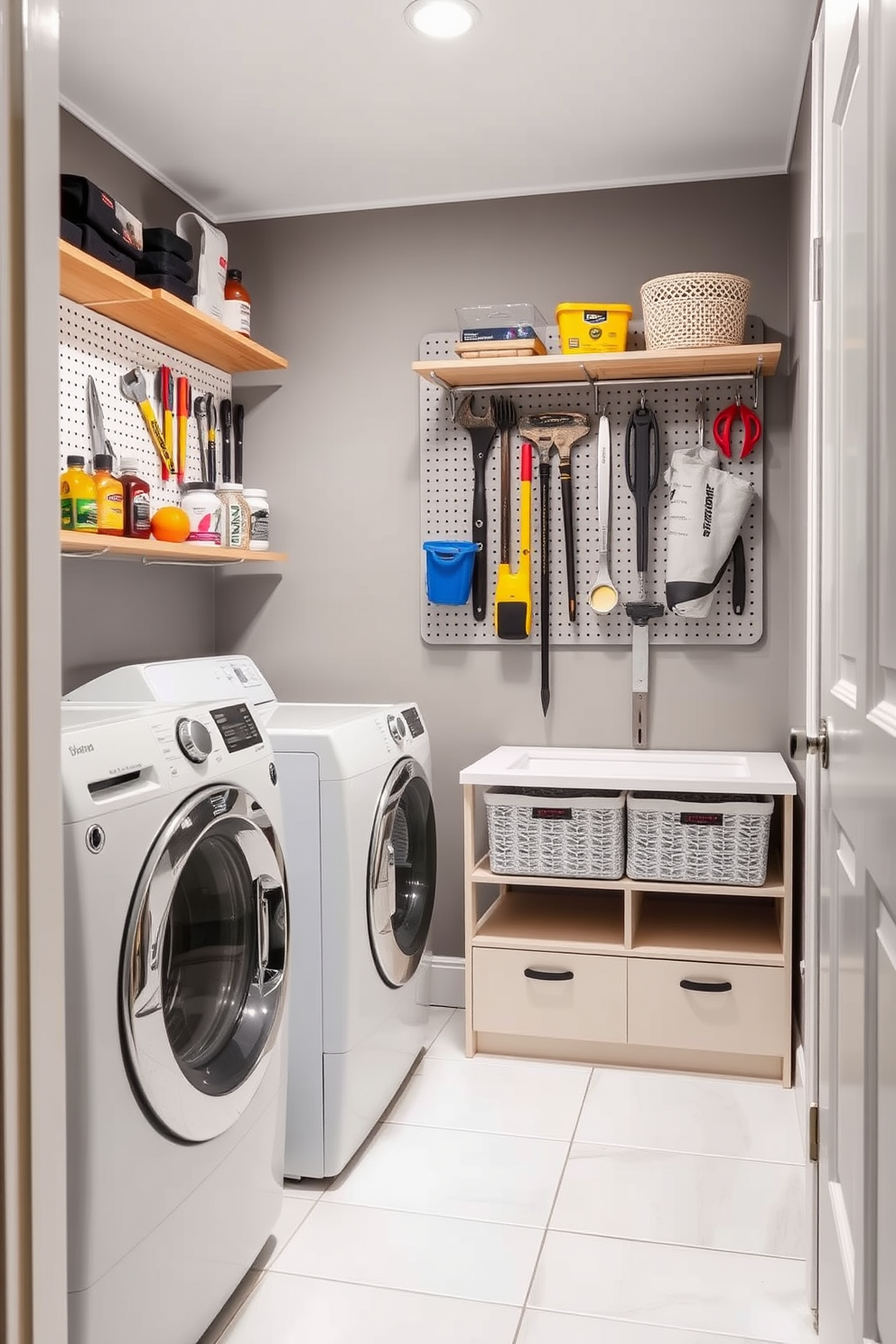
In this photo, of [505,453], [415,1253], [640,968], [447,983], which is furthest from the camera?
[447,983]

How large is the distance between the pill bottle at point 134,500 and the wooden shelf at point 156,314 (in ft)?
1.29

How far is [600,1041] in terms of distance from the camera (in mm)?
2857

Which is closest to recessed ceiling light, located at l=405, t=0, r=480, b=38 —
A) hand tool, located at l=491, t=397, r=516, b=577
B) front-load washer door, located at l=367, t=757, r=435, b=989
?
hand tool, located at l=491, t=397, r=516, b=577

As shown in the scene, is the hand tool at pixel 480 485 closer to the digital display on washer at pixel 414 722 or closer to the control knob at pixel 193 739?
the digital display on washer at pixel 414 722

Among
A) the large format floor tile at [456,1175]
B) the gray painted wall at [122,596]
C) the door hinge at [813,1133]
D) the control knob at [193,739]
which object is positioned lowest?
the large format floor tile at [456,1175]

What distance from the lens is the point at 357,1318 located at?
185 cm

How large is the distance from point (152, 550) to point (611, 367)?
1.35m

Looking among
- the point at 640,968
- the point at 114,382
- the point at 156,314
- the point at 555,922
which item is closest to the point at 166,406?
the point at 114,382

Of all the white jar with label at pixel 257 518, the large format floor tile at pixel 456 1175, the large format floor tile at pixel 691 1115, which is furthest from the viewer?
the white jar with label at pixel 257 518

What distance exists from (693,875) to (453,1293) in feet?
3.96

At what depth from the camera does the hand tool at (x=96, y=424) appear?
2.69m

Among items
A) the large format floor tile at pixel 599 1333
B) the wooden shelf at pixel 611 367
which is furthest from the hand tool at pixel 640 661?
the large format floor tile at pixel 599 1333

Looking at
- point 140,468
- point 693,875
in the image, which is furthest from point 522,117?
point 693,875

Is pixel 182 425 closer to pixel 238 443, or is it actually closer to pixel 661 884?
pixel 238 443
